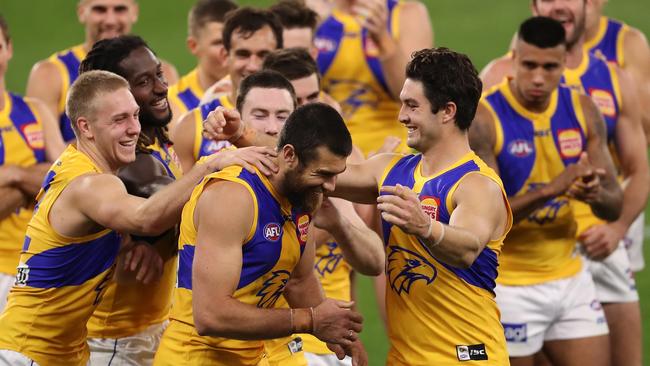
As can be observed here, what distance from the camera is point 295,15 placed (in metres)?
10.0

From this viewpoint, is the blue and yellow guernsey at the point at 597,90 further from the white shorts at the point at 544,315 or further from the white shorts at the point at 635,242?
the white shorts at the point at 635,242

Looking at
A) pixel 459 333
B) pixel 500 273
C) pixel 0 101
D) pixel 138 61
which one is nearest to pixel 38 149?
pixel 0 101

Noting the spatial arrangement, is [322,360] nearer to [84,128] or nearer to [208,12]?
[84,128]

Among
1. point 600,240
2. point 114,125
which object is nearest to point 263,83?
point 114,125

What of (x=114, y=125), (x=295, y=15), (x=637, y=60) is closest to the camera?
(x=114, y=125)

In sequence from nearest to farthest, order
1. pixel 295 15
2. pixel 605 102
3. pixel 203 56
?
pixel 605 102
pixel 295 15
pixel 203 56

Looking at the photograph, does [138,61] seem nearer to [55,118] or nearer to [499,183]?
[499,183]

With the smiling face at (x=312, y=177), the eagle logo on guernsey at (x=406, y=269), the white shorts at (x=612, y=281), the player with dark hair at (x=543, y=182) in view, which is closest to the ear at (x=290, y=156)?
the smiling face at (x=312, y=177)

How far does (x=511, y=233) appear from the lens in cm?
877

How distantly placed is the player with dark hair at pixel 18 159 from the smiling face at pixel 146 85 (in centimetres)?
200

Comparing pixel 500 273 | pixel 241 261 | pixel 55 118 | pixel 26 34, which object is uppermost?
pixel 241 261

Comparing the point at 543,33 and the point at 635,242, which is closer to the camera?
the point at 543,33

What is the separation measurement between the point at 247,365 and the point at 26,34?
1486cm

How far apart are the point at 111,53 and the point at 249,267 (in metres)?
1.88
